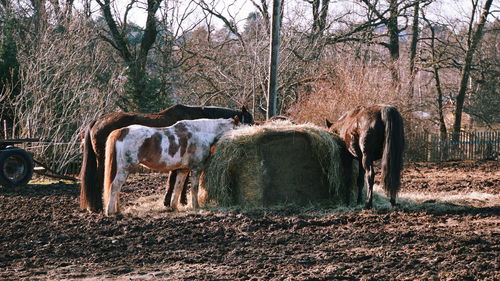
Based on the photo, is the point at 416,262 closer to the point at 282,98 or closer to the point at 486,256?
the point at 486,256

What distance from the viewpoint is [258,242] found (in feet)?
22.2

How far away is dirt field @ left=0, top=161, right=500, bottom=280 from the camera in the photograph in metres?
5.45

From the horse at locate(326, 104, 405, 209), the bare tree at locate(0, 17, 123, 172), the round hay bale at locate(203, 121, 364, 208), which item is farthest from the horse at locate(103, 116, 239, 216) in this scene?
the bare tree at locate(0, 17, 123, 172)

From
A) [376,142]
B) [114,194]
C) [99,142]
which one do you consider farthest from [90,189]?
[376,142]

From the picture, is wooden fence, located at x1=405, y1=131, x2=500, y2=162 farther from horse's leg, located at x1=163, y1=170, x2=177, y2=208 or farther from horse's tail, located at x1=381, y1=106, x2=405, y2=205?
horse's leg, located at x1=163, y1=170, x2=177, y2=208

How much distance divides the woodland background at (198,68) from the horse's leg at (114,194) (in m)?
6.06

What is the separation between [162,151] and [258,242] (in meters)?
2.47

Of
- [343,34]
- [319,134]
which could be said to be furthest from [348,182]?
[343,34]

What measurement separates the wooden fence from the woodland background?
47 centimetres

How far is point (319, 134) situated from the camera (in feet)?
30.6

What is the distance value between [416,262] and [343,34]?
800 inches

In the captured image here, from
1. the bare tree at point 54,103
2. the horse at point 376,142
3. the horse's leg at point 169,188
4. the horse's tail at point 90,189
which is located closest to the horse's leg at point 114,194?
the horse's tail at point 90,189

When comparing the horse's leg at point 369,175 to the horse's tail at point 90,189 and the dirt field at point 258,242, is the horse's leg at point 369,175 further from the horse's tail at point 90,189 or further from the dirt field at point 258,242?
the horse's tail at point 90,189

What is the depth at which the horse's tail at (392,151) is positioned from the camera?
8.40 metres
